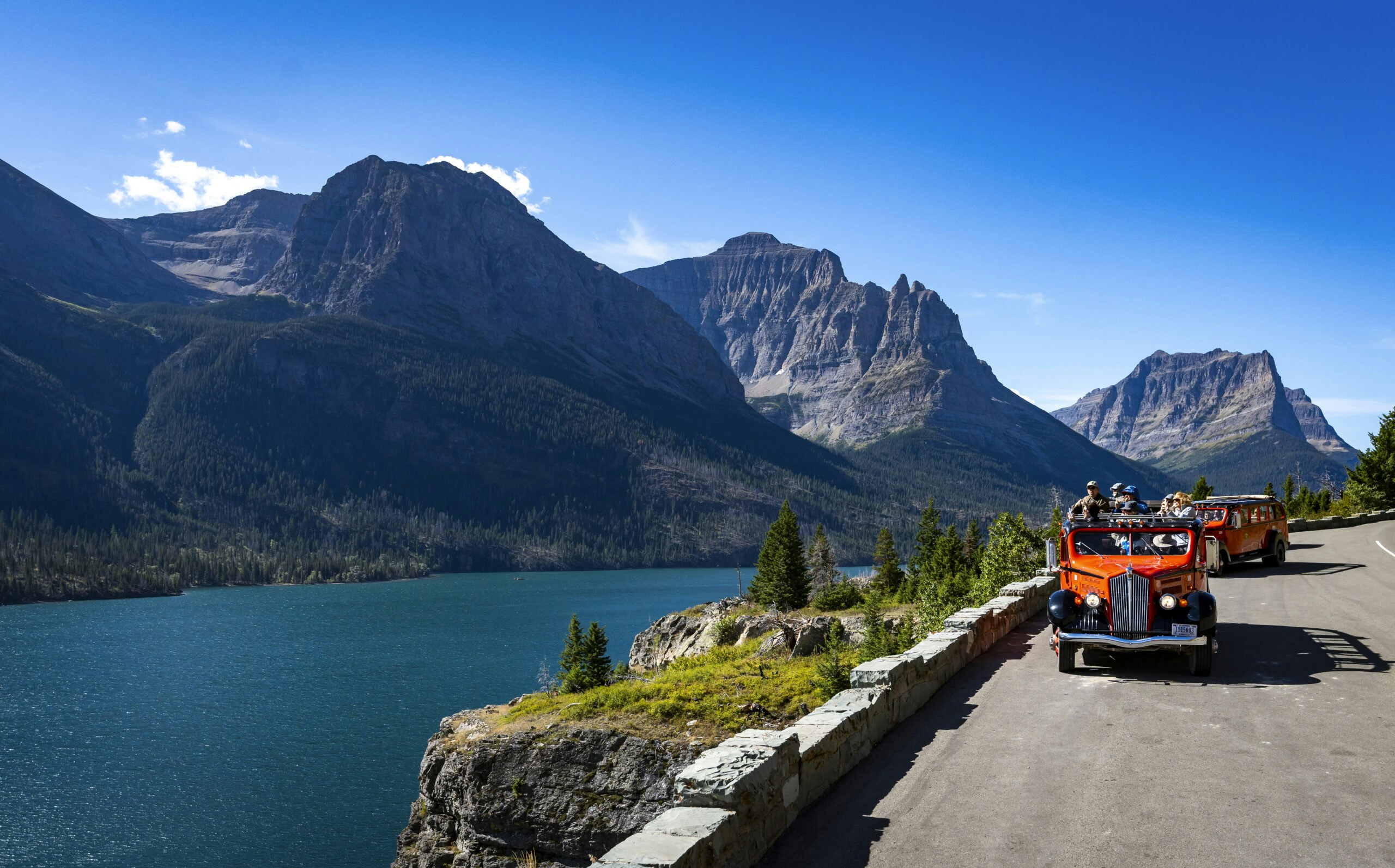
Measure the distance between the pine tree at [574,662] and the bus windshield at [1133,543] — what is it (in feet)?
124

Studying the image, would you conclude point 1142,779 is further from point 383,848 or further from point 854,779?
point 383,848

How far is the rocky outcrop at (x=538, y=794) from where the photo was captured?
1380 inches

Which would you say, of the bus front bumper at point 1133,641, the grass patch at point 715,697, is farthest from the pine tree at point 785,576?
the bus front bumper at point 1133,641

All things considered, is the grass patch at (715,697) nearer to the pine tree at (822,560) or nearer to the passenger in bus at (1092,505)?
the passenger in bus at (1092,505)

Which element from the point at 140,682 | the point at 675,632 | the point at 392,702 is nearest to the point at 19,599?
the point at 140,682

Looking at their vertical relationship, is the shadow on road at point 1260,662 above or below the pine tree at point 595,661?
above

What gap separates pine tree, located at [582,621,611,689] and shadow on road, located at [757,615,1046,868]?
37.6 metres

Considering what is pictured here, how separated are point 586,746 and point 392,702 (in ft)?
181

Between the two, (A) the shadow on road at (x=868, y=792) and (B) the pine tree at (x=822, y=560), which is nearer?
(A) the shadow on road at (x=868, y=792)

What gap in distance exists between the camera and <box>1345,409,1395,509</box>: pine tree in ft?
224

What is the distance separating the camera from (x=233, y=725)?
76625 mm

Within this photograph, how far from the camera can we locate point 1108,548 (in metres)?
18.0

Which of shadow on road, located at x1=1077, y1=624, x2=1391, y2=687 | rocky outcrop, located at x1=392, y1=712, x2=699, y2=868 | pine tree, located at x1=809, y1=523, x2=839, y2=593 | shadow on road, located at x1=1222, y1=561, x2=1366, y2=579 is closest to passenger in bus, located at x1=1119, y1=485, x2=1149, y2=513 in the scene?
shadow on road, located at x1=1077, y1=624, x2=1391, y2=687

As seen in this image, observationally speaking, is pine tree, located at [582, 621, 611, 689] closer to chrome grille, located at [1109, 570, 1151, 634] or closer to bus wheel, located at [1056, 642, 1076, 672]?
bus wheel, located at [1056, 642, 1076, 672]
